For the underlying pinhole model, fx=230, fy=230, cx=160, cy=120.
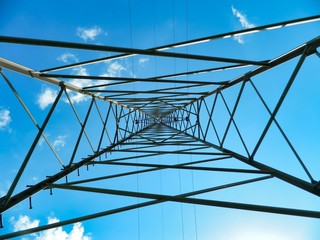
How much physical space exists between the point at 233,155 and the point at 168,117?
47.3 ft

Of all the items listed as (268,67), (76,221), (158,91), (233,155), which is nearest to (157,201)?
(76,221)

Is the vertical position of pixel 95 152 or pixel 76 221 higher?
pixel 95 152

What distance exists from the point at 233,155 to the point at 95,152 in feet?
14.6

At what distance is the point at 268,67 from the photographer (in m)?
5.43

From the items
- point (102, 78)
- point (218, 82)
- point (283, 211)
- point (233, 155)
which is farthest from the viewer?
A: point (218, 82)

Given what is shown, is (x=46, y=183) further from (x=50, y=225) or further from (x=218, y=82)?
(x=218, y=82)

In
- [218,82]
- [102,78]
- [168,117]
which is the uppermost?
[168,117]

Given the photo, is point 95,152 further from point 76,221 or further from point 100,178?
point 76,221

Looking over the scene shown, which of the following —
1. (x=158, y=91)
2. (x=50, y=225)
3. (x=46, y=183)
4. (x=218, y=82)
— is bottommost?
(x=50, y=225)

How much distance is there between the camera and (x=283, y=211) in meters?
3.15

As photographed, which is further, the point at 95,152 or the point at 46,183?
the point at 95,152

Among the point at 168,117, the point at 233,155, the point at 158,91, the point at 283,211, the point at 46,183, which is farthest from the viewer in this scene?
the point at 168,117

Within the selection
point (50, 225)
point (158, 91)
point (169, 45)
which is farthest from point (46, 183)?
point (158, 91)

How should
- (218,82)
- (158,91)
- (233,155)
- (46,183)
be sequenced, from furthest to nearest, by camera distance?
(158,91) → (218,82) → (233,155) → (46,183)
